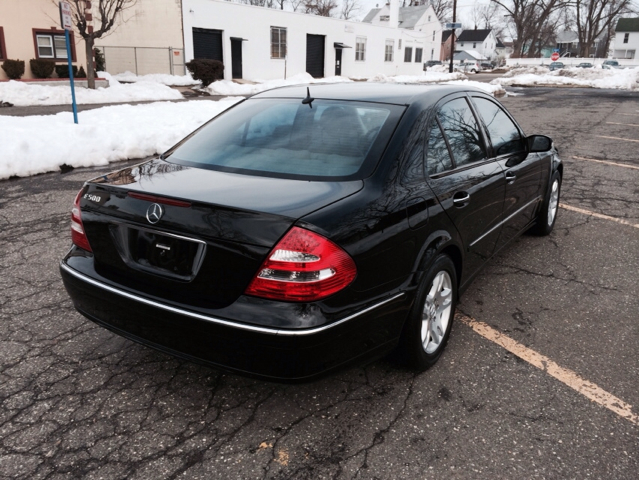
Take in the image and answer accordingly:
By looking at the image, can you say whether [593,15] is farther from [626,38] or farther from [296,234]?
[296,234]

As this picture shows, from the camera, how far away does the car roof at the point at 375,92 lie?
10.5 ft

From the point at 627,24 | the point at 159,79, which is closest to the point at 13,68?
the point at 159,79

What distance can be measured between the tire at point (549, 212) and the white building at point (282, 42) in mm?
26631

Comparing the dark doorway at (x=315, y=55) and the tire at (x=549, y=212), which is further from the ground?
the dark doorway at (x=315, y=55)

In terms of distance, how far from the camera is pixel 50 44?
72.8ft

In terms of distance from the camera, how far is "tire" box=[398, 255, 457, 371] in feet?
8.98

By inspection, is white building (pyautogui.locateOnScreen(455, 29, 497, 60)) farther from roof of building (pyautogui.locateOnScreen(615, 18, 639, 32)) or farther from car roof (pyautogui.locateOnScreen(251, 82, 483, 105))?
car roof (pyautogui.locateOnScreen(251, 82, 483, 105))

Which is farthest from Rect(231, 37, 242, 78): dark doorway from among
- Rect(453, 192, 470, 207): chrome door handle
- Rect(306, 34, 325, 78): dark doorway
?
Rect(453, 192, 470, 207): chrome door handle

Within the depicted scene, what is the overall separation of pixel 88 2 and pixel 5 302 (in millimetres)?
21626

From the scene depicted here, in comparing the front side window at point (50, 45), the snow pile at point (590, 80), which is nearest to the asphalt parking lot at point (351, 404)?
the front side window at point (50, 45)

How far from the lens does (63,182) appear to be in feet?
23.4

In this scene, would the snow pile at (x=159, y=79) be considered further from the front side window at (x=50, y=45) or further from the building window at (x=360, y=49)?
the building window at (x=360, y=49)

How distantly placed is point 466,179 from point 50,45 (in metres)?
23.9

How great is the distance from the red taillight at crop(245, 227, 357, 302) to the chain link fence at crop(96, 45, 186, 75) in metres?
28.7
